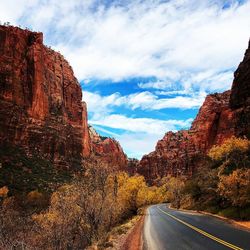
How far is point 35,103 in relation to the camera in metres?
119

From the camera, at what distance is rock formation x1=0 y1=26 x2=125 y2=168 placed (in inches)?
4262

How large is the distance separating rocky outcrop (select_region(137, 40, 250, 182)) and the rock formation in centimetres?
4531

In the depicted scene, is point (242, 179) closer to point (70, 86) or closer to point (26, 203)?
point (26, 203)

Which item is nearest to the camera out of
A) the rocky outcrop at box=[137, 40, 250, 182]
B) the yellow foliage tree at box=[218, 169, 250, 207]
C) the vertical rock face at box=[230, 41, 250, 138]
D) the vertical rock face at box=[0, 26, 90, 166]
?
the yellow foliage tree at box=[218, 169, 250, 207]

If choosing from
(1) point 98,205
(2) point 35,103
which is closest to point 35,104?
(2) point 35,103

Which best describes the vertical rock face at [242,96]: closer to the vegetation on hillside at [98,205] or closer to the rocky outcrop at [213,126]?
the rocky outcrop at [213,126]

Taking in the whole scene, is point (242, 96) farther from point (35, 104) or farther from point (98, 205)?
point (35, 104)

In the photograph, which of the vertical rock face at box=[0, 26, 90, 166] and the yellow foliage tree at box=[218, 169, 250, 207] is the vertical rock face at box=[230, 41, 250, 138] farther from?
the vertical rock face at box=[0, 26, 90, 166]

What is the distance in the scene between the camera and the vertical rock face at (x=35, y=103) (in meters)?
108

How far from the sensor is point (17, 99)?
115 metres

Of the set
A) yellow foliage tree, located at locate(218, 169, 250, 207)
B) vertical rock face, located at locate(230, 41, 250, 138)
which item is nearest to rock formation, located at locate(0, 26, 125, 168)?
vertical rock face, located at locate(230, 41, 250, 138)

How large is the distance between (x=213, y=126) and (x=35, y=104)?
61932 mm

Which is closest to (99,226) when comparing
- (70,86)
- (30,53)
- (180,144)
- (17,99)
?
(17,99)

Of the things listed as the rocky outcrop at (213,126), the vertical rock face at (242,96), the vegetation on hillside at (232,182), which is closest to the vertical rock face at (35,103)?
the rocky outcrop at (213,126)
